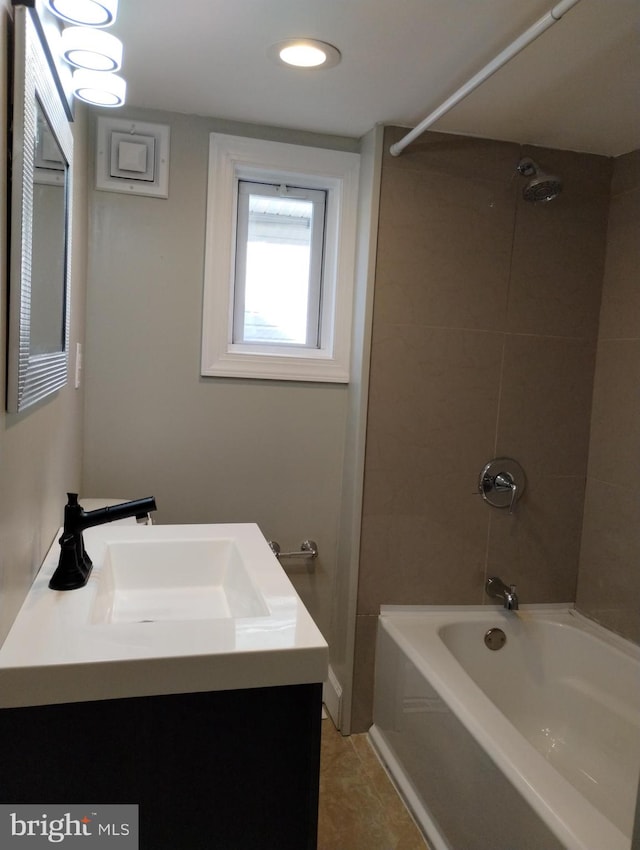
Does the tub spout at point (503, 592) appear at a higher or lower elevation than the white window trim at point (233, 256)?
lower

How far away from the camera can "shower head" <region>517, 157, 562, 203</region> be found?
78.7 inches

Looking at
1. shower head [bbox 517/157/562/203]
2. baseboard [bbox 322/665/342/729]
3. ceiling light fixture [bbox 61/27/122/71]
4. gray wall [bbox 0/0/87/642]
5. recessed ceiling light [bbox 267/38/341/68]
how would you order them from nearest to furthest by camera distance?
gray wall [bbox 0/0/87/642] < ceiling light fixture [bbox 61/27/122/71] < recessed ceiling light [bbox 267/38/341/68] < shower head [bbox 517/157/562/203] < baseboard [bbox 322/665/342/729]

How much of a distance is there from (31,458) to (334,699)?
66.5 inches

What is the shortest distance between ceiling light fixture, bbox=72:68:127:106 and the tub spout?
1.99m

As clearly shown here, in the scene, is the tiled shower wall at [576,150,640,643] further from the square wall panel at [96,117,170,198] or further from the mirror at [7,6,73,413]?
the mirror at [7,6,73,413]

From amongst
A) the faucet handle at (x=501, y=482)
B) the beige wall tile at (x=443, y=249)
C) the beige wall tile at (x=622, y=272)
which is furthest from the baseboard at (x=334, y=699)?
the beige wall tile at (x=622, y=272)

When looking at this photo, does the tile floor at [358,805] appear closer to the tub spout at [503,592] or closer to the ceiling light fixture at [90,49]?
the tub spout at [503,592]

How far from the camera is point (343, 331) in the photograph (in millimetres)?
2303

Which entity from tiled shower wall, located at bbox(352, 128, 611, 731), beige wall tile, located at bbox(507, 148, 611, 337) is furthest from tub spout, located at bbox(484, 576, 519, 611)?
beige wall tile, located at bbox(507, 148, 611, 337)

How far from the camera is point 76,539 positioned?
1267 mm

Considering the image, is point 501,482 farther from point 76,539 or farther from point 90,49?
point 90,49

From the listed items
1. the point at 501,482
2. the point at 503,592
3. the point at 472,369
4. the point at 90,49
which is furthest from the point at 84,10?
the point at 503,592

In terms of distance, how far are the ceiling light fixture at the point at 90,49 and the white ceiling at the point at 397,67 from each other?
0.97 ft

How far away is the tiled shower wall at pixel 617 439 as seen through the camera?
218cm
